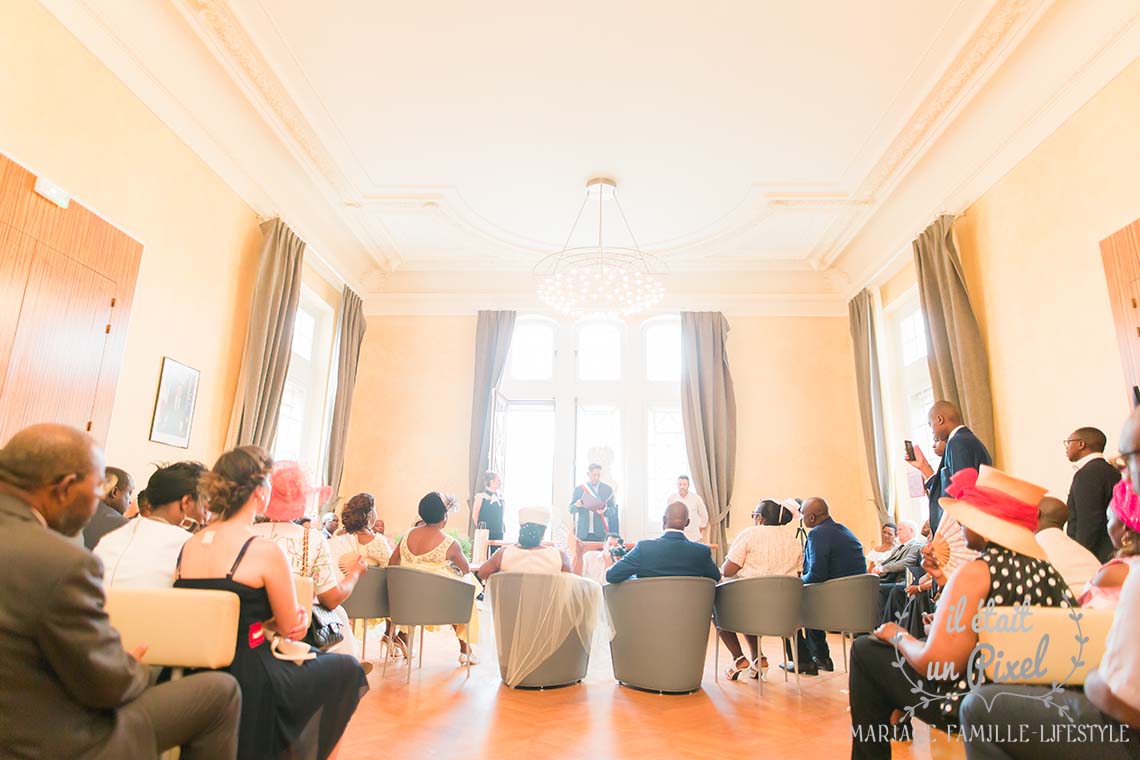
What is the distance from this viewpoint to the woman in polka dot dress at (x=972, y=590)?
79.0 inches

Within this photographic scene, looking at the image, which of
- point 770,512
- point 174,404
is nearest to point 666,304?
point 770,512

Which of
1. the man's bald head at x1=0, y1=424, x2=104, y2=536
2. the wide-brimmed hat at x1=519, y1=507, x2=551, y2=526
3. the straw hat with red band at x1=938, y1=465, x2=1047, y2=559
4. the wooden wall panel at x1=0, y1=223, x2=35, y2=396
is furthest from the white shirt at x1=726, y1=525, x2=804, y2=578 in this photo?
the wooden wall panel at x1=0, y1=223, x2=35, y2=396

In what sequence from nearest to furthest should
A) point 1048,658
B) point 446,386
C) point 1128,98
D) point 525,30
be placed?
point 1048,658 → point 1128,98 → point 525,30 → point 446,386

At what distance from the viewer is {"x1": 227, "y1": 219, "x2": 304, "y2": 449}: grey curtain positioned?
250 inches

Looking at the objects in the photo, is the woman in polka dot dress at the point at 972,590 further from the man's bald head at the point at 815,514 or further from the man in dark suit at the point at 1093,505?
the man's bald head at the point at 815,514

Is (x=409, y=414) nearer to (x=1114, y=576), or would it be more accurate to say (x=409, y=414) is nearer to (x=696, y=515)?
(x=696, y=515)

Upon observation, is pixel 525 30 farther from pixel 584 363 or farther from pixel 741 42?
pixel 584 363

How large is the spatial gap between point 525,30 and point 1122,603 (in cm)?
514

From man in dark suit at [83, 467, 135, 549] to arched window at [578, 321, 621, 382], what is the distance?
6671mm

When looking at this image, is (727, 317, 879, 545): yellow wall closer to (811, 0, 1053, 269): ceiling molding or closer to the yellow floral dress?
(811, 0, 1053, 269): ceiling molding

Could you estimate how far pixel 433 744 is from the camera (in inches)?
125

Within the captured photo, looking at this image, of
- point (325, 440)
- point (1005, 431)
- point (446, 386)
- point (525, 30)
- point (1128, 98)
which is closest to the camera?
point (1128, 98)

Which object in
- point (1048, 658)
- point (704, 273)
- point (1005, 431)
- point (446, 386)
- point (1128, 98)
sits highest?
point (704, 273)

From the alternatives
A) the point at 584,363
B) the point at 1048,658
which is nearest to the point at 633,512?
the point at 584,363
